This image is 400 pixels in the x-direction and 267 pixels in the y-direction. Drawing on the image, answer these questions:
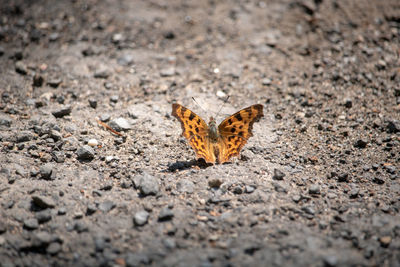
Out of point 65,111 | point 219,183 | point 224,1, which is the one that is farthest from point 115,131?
point 224,1

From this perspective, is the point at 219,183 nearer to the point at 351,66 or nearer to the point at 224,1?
the point at 351,66

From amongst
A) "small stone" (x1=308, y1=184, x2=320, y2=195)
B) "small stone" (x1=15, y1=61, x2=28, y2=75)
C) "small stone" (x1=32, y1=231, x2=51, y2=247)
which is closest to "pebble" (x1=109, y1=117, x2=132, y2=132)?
"small stone" (x1=32, y1=231, x2=51, y2=247)

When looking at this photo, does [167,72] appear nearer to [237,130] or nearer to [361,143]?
[237,130]

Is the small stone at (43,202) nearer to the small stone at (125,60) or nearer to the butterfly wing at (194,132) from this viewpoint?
the butterfly wing at (194,132)

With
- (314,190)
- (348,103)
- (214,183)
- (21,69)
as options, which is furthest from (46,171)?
(348,103)

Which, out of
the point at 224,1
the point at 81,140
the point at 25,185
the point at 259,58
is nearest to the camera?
the point at 25,185

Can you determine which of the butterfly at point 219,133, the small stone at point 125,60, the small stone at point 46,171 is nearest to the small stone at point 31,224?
the small stone at point 46,171
